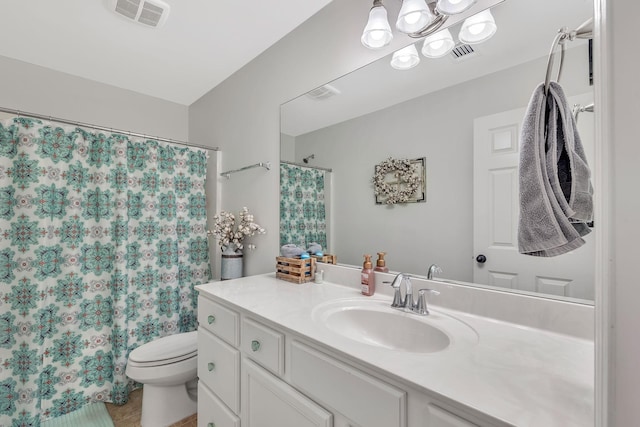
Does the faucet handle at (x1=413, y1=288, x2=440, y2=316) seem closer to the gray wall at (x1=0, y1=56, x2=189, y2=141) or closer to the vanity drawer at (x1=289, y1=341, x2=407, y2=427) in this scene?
the vanity drawer at (x1=289, y1=341, x2=407, y2=427)

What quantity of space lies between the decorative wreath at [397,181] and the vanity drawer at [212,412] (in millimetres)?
1149

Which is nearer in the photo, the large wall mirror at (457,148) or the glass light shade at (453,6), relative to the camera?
the large wall mirror at (457,148)

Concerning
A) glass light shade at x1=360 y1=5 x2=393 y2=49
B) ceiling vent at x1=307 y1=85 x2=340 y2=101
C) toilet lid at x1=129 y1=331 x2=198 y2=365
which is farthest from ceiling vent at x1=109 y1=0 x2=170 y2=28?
toilet lid at x1=129 y1=331 x2=198 y2=365

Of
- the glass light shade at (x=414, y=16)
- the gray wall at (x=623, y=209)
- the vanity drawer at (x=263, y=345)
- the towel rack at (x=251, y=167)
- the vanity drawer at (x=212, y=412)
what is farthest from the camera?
the towel rack at (x=251, y=167)

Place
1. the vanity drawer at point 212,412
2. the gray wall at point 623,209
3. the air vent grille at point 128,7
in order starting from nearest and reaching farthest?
1. the gray wall at point 623,209
2. the vanity drawer at point 212,412
3. the air vent grille at point 128,7

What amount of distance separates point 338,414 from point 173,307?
174 cm

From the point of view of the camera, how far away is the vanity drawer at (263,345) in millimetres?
961

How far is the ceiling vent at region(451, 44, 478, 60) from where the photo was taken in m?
1.06

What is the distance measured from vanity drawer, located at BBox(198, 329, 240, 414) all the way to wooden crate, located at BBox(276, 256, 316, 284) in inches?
18.0

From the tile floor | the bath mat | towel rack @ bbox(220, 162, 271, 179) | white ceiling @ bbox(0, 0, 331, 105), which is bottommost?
the tile floor

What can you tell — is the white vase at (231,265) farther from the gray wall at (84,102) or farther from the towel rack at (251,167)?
the gray wall at (84,102)

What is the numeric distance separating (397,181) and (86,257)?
1.94 m

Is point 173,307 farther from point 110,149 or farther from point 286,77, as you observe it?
point 286,77

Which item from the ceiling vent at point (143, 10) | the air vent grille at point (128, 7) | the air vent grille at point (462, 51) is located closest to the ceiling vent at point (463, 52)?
the air vent grille at point (462, 51)
